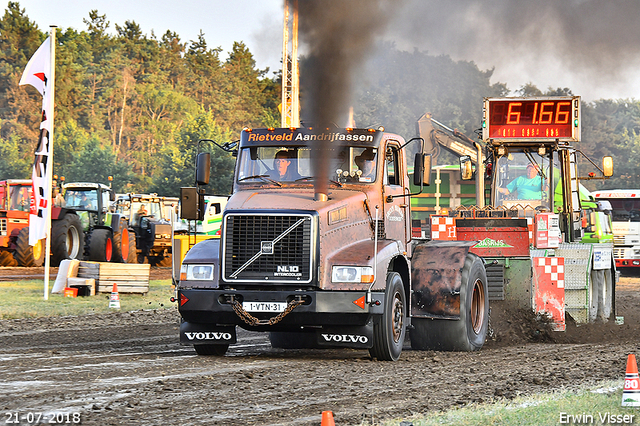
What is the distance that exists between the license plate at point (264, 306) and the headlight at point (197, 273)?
22.0 inches

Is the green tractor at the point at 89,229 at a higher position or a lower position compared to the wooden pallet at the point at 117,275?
higher

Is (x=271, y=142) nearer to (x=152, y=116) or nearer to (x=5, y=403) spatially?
(x=5, y=403)

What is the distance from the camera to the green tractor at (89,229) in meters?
26.0

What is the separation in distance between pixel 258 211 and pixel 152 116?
73891 mm

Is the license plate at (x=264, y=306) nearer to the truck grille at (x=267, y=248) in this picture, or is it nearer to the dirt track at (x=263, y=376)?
the truck grille at (x=267, y=248)

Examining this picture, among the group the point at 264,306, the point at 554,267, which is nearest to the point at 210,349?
the point at 264,306

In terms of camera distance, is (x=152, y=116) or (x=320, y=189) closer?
(x=320, y=189)

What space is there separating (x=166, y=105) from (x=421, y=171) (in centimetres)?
7362

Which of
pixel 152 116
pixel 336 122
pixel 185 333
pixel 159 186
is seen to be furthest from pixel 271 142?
pixel 152 116

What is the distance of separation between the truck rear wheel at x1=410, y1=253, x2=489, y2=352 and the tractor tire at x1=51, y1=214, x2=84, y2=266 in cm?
1643

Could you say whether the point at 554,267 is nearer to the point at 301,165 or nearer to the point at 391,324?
the point at 391,324

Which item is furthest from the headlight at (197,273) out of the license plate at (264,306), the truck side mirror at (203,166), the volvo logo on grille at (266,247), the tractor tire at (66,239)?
the tractor tire at (66,239)

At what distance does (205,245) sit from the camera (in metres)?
10.7

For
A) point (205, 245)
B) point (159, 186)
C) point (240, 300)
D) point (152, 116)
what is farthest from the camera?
point (152, 116)
